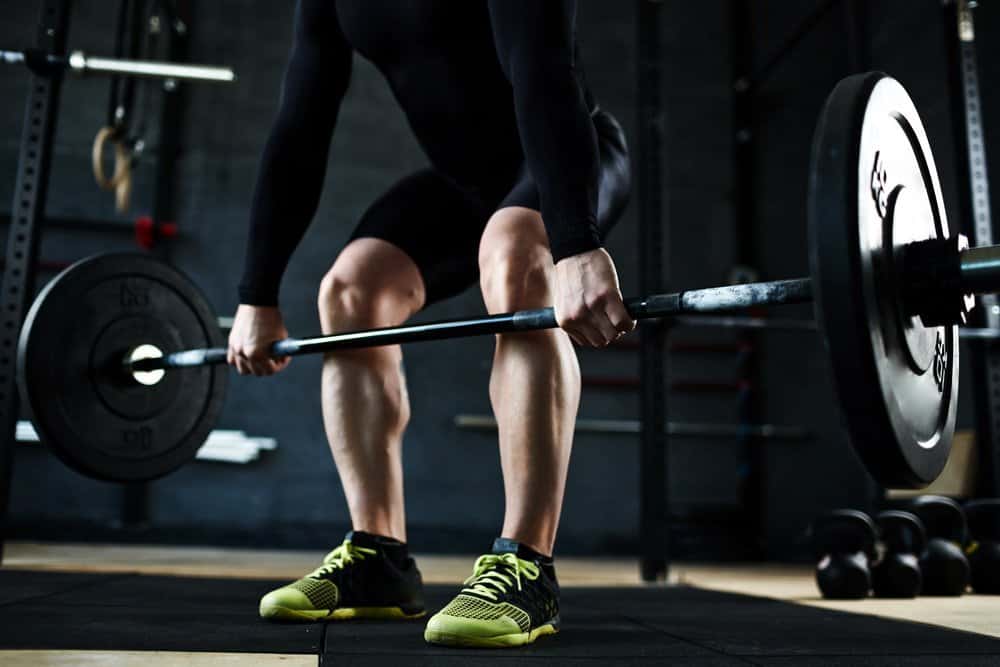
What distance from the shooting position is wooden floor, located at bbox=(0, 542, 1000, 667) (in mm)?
1042

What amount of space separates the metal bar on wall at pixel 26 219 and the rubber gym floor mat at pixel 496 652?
59 cm

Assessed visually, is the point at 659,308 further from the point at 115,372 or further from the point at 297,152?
the point at 115,372

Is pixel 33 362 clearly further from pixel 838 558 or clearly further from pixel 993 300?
pixel 993 300

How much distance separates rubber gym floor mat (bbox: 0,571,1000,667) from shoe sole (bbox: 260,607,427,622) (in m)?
0.03

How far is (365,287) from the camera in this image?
1501 mm

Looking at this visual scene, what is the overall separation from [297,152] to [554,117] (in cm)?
60

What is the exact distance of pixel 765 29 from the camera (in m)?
4.74

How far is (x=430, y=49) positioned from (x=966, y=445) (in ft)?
8.63

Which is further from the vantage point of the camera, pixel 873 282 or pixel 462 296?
pixel 462 296

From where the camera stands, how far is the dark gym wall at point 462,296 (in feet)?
13.3

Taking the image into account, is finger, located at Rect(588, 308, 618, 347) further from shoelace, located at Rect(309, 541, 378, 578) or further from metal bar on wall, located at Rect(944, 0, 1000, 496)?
metal bar on wall, located at Rect(944, 0, 1000, 496)

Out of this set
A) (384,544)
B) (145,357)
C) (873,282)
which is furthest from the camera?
(145,357)

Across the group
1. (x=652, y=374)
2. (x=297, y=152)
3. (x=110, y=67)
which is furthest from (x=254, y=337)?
(x=652, y=374)

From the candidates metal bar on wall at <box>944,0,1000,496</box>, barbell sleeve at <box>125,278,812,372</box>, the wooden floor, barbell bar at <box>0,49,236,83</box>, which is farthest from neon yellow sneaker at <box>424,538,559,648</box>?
metal bar on wall at <box>944,0,1000,496</box>
